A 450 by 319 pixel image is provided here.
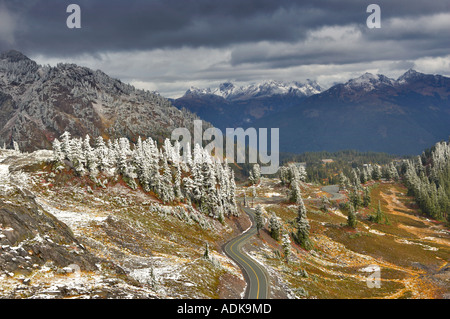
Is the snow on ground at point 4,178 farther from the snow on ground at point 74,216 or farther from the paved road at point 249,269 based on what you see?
the paved road at point 249,269

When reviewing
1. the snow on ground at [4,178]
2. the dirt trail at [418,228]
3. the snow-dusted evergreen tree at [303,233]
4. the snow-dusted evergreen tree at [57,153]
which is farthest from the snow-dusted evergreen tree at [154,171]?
the dirt trail at [418,228]

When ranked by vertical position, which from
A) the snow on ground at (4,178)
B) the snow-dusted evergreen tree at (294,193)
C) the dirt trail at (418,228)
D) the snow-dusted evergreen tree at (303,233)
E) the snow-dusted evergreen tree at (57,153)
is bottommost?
the dirt trail at (418,228)

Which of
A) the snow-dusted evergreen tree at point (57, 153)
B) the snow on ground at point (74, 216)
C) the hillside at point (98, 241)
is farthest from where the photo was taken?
the snow-dusted evergreen tree at point (57, 153)

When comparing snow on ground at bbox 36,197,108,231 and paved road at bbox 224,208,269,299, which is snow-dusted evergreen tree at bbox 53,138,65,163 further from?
paved road at bbox 224,208,269,299

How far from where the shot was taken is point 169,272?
44.4 m

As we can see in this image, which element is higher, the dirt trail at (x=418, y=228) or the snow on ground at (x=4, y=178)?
the snow on ground at (x=4, y=178)

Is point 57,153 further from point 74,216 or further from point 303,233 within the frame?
point 303,233

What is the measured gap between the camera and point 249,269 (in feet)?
201

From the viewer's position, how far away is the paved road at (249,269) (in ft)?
162

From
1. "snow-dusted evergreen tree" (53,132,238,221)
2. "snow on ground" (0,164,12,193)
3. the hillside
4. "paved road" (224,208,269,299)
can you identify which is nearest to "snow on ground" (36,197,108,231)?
the hillside

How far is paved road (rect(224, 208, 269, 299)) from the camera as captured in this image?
162ft

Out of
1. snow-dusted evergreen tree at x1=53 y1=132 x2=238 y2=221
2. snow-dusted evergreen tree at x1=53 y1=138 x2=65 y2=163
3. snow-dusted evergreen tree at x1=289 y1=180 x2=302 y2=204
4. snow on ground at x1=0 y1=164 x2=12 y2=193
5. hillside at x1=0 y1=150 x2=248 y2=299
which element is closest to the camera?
hillside at x1=0 y1=150 x2=248 y2=299
